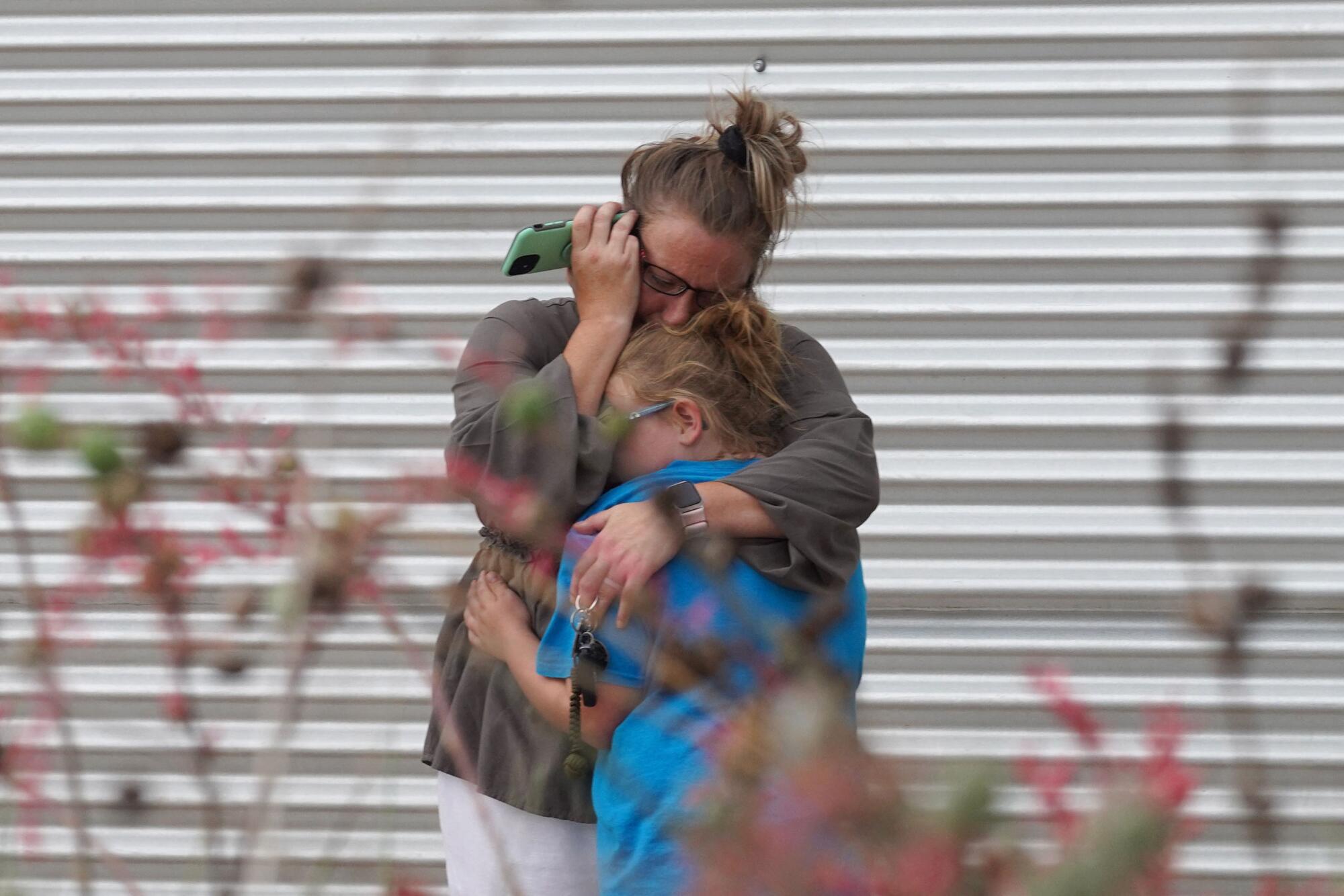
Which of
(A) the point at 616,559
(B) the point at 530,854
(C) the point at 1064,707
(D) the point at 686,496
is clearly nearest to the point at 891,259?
(D) the point at 686,496

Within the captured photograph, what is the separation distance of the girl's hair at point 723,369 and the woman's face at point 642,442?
0.05 ft

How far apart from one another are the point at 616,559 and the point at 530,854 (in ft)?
2.15

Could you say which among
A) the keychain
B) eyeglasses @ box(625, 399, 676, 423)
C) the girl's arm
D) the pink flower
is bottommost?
the girl's arm

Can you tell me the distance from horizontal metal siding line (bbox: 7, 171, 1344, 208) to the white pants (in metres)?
1.59

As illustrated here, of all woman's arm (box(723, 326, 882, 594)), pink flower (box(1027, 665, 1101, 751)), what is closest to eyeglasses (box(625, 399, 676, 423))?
woman's arm (box(723, 326, 882, 594))

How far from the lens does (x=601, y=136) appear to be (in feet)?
9.70

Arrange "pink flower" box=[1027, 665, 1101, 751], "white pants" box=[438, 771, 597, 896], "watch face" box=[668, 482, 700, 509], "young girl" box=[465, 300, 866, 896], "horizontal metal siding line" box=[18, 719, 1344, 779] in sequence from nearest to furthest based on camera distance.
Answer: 1. "pink flower" box=[1027, 665, 1101, 751]
2. "young girl" box=[465, 300, 866, 896]
3. "watch face" box=[668, 482, 700, 509]
4. "white pants" box=[438, 771, 597, 896]
5. "horizontal metal siding line" box=[18, 719, 1344, 779]

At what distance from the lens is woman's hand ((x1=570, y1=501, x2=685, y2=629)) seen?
1.12m

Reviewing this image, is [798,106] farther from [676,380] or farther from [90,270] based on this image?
[90,270]

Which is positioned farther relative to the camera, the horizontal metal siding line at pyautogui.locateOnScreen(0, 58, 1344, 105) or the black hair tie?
the horizontal metal siding line at pyautogui.locateOnScreen(0, 58, 1344, 105)

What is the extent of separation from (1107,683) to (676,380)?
1.77 m

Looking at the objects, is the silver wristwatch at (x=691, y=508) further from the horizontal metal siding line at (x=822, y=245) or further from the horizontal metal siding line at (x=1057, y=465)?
the horizontal metal siding line at (x=1057, y=465)

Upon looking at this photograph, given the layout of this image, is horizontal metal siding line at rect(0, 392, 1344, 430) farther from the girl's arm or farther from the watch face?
the watch face

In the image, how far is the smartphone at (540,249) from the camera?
5.94 feet
